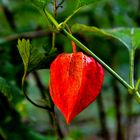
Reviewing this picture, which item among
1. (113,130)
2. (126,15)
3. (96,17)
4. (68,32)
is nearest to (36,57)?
(68,32)

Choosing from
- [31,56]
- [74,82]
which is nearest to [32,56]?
[31,56]

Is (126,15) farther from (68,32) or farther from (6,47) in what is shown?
(68,32)

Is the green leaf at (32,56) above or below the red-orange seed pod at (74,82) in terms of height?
above

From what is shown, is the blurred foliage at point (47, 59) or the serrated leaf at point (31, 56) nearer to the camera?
the serrated leaf at point (31, 56)

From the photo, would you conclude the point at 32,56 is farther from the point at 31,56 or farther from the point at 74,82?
the point at 74,82
